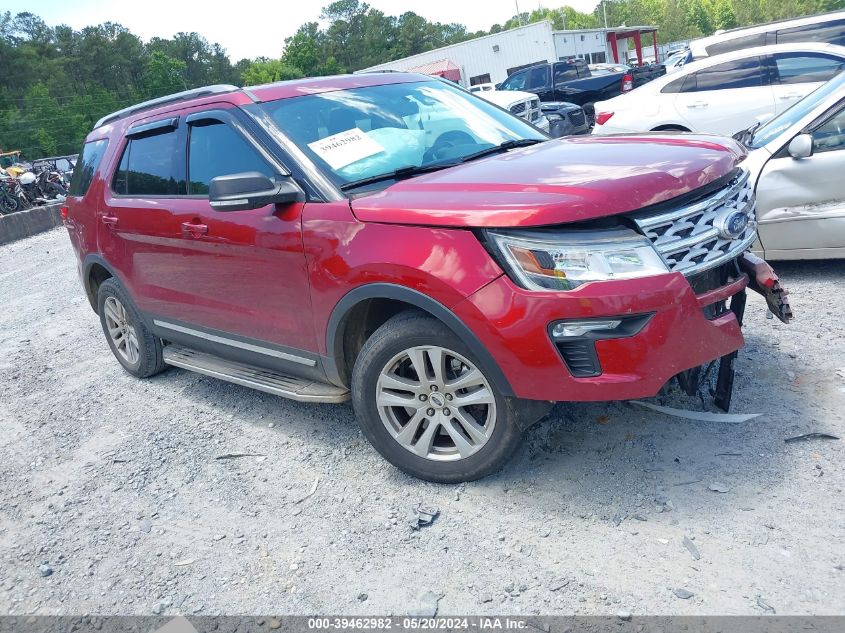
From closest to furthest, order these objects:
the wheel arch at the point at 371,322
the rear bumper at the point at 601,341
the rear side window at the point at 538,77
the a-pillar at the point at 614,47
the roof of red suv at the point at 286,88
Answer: the rear bumper at the point at 601,341
the wheel arch at the point at 371,322
the roof of red suv at the point at 286,88
the rear side window at the point at 538,77
the a-pillar at the point at 614,47

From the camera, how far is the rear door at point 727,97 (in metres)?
8.81

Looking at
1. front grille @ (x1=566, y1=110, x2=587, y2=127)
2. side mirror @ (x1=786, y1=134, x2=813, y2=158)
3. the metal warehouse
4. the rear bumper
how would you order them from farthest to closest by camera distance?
the metal warehouse
front grille @ (x1=566, y1=110, x2=587, y2=127)
side mirror @ (x1=786, y1=134, x2=813, y2=158)
the rear bumper

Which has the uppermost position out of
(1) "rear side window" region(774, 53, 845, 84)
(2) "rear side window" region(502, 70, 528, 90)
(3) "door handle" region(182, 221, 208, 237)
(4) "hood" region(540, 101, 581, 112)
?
(3) "door handle" region(182, 221, 208, 237)

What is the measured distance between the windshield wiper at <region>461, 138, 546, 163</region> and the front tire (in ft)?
3.42

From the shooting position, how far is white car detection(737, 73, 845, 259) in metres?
5.36

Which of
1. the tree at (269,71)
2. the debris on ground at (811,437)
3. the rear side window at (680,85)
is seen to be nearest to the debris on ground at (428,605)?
the debris on ground at (811,437)

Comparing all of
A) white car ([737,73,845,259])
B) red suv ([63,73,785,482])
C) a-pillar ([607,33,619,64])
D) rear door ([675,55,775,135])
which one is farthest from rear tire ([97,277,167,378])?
a-pillar ([607,33,619,64])

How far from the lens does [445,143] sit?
163 inches

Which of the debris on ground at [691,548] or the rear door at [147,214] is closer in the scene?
the debris on ground at [691,548]

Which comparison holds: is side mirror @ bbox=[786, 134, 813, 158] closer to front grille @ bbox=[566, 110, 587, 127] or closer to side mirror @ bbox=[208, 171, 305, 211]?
side mirror @ bbox=[208, 171, 305, 211]

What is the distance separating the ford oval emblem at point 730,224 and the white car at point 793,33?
680 centimetres

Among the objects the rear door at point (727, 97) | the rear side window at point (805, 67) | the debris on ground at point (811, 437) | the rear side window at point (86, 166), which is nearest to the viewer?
the debris on ground at point (811, 437)

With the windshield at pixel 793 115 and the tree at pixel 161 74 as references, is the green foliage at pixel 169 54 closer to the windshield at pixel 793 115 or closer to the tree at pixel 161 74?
the tree at pixel 161 74

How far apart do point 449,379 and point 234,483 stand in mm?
1367
